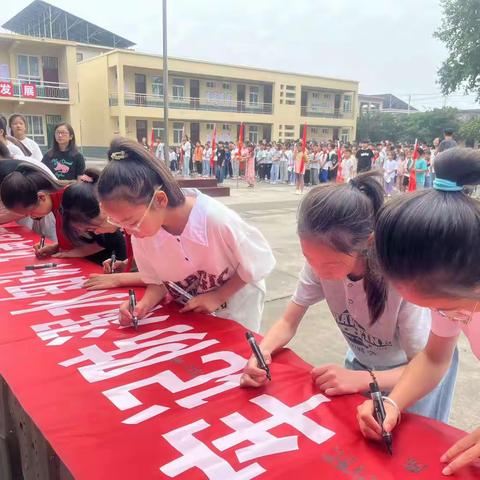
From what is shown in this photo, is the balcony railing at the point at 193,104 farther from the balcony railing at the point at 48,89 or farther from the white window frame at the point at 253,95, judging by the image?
the balcony railing at the point at 48,89

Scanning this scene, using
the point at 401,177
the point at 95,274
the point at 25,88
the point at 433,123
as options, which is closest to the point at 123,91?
the point at 25,88

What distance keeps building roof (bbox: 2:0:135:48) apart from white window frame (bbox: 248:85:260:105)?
8545 mm

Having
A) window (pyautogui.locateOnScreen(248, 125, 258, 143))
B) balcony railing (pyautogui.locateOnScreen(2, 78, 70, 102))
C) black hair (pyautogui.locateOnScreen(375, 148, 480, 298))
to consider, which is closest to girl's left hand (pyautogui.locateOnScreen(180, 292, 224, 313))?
black hair (pyautogui.locateOnScreen(375, 148, 480, 298))

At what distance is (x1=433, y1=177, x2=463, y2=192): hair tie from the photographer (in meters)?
0.82

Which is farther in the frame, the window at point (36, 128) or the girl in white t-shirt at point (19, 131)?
the window at point (36, 128)

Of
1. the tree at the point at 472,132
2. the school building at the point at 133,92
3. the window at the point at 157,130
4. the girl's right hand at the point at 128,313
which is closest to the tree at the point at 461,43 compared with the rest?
the tree at the point at 472,132

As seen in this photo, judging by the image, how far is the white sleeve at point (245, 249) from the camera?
5.21 ft

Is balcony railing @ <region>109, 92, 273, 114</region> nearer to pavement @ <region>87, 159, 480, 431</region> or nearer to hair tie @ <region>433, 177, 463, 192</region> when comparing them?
pavement @ <region>87, 159, 480, 431</region>

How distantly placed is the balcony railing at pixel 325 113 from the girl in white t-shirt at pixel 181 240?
26519 mm

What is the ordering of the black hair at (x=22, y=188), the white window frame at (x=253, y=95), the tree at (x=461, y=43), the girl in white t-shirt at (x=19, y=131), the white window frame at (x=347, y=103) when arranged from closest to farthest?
the black hair at (x=22, y=188) < the girl in white t-shirt at (x=19, y=131) < the tree at (x=461, y=43) < the white window frame at (x=253, y=95) < the white window frame at (x=347, y=103)

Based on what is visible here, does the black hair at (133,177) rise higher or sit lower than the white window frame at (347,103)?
lower

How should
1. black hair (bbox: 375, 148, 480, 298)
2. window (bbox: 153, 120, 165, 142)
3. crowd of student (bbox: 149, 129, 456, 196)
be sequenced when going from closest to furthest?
1. black hair (bbox: 375, 148, 480, 298)
2. crowd of student (bbox: 149, 129, 456, 196)
3. window (bbox: 153, 120, 165, 142)

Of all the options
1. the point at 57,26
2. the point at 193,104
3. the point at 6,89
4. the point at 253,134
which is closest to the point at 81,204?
the point at 6,89

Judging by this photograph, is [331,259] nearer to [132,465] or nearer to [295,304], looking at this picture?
[295,304]
